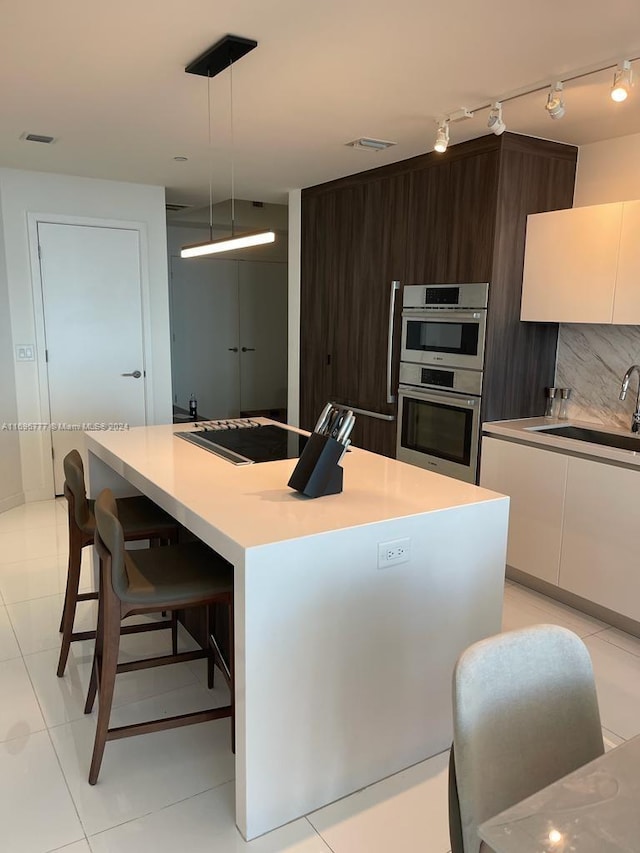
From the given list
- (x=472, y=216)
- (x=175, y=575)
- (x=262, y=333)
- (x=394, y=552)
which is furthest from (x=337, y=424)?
(x=262, y=333)

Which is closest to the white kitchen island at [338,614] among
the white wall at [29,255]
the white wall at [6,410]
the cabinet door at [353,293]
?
the cabinet door at [353,293]

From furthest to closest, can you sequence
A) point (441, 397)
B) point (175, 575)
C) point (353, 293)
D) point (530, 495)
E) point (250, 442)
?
point (353, 293) → point (441, 397) → point (530, 495) → point (250, 442) → point (175, 575)

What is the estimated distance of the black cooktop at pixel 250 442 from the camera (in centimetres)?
275

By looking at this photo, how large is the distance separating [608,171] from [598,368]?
1107mm

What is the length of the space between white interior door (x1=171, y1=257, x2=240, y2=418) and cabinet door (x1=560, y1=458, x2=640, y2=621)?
5.40 meters

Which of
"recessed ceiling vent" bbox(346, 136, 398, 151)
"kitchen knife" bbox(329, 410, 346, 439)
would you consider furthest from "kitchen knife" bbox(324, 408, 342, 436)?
"recessed ceiling vent" bbox(346, 136, 398, 151)

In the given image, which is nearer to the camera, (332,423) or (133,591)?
(133,591)

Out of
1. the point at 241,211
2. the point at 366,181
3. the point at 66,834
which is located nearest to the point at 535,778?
the point at 66,834

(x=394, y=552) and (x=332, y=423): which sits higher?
(x=332, y=423)

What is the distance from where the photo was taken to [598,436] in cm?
363

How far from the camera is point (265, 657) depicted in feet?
5.85

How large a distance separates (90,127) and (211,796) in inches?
131

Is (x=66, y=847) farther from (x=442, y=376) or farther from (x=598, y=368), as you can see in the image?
(x=598, y=368)

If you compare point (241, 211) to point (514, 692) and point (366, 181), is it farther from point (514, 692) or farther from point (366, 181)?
point (514, 692)
